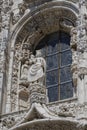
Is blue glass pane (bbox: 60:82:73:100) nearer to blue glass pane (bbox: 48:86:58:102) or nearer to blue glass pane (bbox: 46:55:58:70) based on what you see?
blue glass pane (bbox: 48:86:58:102)

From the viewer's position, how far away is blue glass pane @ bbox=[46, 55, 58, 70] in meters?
11.8

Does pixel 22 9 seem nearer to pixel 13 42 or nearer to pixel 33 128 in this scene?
pixel 13 42

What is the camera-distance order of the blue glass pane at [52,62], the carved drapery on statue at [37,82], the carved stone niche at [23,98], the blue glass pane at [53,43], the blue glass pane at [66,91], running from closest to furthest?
the carved drapery on statue at [37,82], the blue glass pane at [66,91], the carved stone niche at [23,98], the blue glass pane at [52,62], the blue glass pane at [53,43]

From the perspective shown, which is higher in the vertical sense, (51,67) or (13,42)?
(13,42)

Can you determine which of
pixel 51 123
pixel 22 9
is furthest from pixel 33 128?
pixel 22 9

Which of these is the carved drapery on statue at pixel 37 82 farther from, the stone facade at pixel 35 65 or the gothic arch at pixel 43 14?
the gothic arch at pixel 43 14

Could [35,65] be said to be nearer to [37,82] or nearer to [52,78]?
[37,82]

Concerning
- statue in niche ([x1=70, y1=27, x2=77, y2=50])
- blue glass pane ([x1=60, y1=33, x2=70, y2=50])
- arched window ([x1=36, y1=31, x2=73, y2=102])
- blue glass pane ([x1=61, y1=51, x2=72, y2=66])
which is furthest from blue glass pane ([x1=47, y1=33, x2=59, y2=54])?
statue in niche ([x1=70, y1=27, x2=77, y2=50])

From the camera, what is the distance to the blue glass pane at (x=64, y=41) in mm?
11981

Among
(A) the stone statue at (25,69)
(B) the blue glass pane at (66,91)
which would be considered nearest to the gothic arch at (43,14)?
(A) the stone statue at (25,69)

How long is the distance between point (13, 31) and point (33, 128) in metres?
3.67

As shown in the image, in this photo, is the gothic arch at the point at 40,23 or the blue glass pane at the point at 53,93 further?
the gothic arch at the point at 40,23

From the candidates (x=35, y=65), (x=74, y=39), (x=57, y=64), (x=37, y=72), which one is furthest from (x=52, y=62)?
(x=37, y=72)

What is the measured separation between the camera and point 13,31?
1238 centimetres
